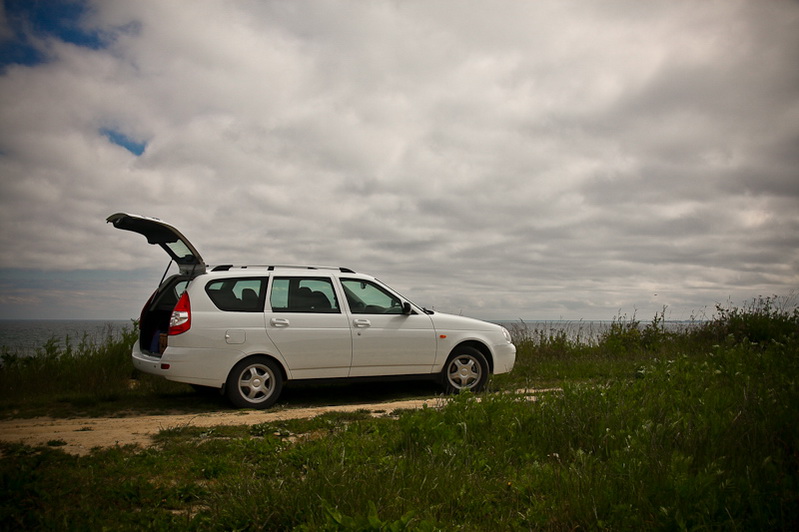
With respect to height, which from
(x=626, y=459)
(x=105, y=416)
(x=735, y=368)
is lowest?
(x=105, y=416)

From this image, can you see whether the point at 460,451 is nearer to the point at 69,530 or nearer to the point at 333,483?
the point at 333,483

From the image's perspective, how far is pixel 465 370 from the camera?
940 centimetres

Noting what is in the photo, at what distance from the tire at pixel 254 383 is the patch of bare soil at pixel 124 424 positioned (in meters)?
Answer: 0.27

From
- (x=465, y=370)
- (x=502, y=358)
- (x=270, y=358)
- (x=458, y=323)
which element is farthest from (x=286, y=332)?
(x=502, y=358)

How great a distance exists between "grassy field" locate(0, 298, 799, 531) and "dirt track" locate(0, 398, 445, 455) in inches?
14.6

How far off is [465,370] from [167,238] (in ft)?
16.7

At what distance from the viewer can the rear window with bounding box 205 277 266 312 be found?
825 cm

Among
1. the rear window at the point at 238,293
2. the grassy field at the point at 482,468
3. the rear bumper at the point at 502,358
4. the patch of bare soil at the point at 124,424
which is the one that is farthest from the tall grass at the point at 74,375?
the rear bumper at the point at 502,358

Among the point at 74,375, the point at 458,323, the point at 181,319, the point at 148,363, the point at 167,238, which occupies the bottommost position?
the point at 74,375

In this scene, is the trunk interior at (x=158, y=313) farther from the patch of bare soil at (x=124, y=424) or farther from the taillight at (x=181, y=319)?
the patch of bare soil at (x=124, y=424)

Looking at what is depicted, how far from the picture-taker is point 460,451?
14.8ft

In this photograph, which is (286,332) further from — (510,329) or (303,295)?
(510,329)

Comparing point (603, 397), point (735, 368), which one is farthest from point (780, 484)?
point (735, 368)

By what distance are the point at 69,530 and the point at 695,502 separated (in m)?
3.56
